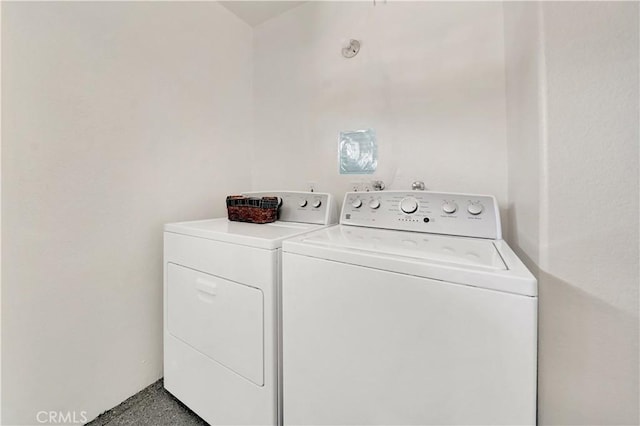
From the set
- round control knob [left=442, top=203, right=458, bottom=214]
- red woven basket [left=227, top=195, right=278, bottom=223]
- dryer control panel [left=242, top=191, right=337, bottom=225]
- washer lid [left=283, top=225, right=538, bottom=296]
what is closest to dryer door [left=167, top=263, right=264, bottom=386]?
washer lid [left=283, top=225, right=538, bottom=296]

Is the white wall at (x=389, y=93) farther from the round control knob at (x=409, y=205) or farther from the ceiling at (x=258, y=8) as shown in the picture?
the round control knob at (x=409, y=205)

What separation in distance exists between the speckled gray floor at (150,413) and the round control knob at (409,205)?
133cm

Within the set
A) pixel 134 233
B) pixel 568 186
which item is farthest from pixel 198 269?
pixel 568 186

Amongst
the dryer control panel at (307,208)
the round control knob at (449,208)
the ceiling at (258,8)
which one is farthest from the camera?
the ceiling at (258,8)

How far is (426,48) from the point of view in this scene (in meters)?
1.35

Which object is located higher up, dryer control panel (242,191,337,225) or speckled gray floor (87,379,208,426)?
dryer control panel (242,191,337,225)

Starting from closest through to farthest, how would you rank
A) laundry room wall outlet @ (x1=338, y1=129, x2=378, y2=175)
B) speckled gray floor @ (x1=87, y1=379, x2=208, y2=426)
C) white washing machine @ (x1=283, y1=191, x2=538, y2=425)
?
1. white washing machine @ (x1=283, y1=191, x2=538, y2=425)
2. speckled gray floor @ (x1=87, y1=379, x2=208, y2=426)
3. laundry room wall outlet @ (x1=338, y1=129, x2=378, y2=175)

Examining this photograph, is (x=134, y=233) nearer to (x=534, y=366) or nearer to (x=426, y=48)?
(x=534, y=366)

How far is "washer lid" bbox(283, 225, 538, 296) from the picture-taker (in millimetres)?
580

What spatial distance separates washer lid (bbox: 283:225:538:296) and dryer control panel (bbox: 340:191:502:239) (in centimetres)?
5

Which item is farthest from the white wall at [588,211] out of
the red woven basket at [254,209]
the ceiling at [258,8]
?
the ceiling at [258,8]

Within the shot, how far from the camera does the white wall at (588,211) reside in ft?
1.92

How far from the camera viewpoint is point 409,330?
0.66 meters

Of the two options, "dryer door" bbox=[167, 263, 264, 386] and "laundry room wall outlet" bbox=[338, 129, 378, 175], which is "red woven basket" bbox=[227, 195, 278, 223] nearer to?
"dryer door" bbox=[167, 263, 264, 386]
